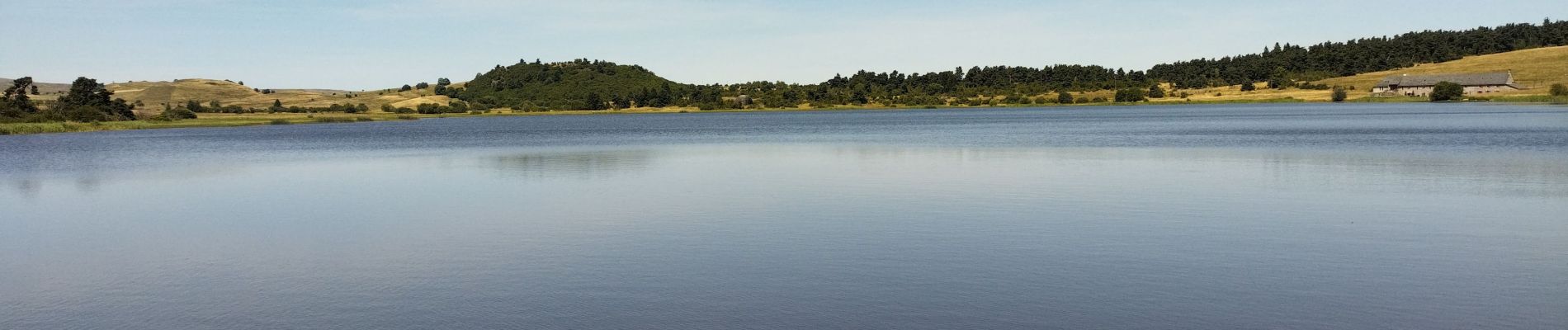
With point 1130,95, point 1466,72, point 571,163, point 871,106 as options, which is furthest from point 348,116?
point 1466,72

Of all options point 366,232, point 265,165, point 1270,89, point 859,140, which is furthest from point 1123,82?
point 366,232

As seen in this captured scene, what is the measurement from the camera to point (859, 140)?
5606cm

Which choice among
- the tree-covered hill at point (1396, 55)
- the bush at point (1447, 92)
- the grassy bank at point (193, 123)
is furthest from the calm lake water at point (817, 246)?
the tree-covered hill at point (1396, 55)

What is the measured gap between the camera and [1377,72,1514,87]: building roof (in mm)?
142625

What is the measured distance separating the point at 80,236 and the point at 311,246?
5270 millimetres

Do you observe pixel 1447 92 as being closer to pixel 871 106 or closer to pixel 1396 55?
pixel 1396 55

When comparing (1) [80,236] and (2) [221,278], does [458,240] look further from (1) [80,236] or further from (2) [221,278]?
(1) [80,236]

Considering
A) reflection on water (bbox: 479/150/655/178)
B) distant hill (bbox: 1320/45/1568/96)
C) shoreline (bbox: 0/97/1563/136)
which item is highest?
distant hill (bbox: 1320/45/1568/96)

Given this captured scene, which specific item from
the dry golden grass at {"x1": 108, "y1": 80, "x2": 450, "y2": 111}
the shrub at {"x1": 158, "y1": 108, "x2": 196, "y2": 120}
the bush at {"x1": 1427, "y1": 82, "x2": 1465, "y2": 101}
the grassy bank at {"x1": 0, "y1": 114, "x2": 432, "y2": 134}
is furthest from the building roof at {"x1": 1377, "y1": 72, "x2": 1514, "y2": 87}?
the shrub at {"x1": 158, "y1": 108, "x2": 196, "y2": 120}

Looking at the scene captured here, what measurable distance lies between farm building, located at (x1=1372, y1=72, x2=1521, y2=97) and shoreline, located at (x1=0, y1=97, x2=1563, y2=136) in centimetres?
993

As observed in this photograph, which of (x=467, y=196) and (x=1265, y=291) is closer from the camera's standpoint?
(x=1265, y=291)

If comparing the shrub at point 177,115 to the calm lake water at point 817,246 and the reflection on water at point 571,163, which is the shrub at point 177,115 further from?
the calm lake water at point 817,246

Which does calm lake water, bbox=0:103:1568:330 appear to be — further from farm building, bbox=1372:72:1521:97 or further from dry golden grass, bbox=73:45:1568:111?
dry golden grass, bbox=73:45:1568:111

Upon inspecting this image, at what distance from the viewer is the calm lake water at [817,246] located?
1116cm
